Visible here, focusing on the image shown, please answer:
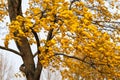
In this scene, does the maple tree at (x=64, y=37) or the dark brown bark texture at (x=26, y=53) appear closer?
the maple tree at (x=64, y=37)

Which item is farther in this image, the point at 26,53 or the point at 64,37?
the point at 26,53

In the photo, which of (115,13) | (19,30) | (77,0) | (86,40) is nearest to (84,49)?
(86,40)

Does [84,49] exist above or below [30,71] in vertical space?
above

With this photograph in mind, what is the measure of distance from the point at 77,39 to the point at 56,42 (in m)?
0.65

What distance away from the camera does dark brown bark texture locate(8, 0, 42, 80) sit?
1314cm

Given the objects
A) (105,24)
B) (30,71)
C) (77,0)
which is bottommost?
(30,71)

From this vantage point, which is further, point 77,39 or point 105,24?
point 105,24

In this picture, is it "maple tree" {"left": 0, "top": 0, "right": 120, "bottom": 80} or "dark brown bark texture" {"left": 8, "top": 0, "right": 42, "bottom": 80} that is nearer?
"maple tree" {"left": 0, "top": 0, "right": 120, "bottom": 80}

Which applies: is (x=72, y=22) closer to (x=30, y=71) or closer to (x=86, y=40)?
(x=86, y=40)

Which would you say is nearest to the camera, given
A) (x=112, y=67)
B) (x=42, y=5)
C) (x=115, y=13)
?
(x=112, y=67)

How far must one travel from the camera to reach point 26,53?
13.3m

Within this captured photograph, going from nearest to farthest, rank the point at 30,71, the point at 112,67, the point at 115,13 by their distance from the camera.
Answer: the point at 112,67 < the point at 30,71 < the point at 115,13

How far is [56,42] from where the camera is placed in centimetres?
1070

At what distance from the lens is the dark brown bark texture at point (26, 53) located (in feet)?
43.1
